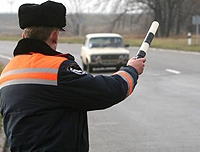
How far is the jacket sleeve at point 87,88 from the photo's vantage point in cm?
306

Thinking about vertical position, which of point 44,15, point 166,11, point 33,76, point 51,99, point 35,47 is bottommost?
point 166,11

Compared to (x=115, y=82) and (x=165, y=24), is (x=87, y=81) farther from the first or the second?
(x=165, y=24)

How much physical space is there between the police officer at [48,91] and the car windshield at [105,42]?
1999 centimetres

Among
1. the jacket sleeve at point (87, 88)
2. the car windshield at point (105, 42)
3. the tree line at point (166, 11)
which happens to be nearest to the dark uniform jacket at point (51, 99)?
the jacket sleeve at point (87, 88)

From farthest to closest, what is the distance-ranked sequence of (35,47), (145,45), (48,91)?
1. (145,45)
2. (35,47)
3. (48,91)

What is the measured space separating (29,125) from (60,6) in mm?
702

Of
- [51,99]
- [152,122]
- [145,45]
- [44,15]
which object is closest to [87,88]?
[51,99]

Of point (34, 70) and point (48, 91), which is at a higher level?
point (34, 70)

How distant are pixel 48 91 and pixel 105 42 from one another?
2031 cm

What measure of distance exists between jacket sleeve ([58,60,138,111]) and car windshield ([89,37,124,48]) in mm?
20029

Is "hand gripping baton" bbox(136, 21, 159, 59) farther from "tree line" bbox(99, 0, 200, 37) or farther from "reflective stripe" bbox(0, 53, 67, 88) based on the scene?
"tree line" bbox(99, 0, 200, 37)

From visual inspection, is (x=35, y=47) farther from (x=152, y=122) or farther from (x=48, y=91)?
(x=152, y=122)

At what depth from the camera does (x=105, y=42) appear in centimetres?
2333

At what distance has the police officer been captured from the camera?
121 inches
